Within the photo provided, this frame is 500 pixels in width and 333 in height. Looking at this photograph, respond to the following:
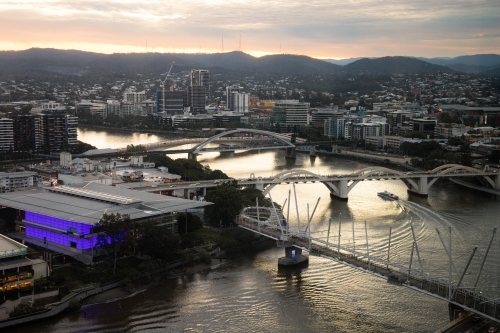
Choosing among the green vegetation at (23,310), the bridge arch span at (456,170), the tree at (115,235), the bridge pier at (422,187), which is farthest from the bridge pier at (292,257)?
the bridge arch span at (456,170)

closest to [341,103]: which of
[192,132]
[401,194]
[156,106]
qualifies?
[156,106]

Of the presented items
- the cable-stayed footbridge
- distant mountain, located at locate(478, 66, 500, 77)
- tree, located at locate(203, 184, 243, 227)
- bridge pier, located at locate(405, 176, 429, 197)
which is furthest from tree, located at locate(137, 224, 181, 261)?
distant mountain, located at locate(478, 66, 500, 77)

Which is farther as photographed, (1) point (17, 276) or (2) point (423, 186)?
(2) point (423, 186)

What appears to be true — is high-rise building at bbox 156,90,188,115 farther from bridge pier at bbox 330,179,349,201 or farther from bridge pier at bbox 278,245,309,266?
bridge pier at bbox 278,245,309,266

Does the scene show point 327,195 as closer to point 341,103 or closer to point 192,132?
point 192,132

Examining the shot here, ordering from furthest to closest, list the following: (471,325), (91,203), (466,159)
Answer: (466,159)
(91,203)
(471,325)

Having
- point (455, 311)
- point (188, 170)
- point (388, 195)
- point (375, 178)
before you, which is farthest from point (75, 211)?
point (375, 178)

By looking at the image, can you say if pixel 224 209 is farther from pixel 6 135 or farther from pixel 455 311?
pixel 6 135
